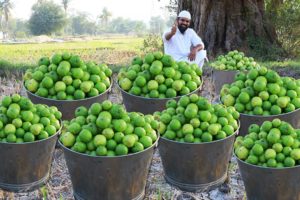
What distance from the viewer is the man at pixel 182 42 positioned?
7.58m

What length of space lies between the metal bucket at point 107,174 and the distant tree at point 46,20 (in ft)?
265

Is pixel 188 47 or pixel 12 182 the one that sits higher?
pixel 188 47

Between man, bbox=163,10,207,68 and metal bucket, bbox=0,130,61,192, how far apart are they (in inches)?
161

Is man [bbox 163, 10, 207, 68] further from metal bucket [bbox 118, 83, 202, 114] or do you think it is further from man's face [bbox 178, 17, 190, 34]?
metal bucket [bbox 118, 83, 202, 114]

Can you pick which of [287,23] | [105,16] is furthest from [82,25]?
[287,23]

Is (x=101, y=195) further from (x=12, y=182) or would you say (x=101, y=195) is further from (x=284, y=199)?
(x=284, y=199)

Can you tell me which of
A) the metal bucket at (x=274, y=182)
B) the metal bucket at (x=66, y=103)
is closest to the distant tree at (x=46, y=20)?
the metal bucket at (x=66, y=103)

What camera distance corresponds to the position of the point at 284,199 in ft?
11.2

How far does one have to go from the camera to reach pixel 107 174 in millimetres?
3320

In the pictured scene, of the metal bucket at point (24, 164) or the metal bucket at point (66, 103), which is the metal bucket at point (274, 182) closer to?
the metal bucket at point (24, 164)

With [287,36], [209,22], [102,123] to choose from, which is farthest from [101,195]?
[287,36]

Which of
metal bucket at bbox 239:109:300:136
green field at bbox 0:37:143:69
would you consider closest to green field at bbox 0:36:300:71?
green field at bbox 0:37:143:69

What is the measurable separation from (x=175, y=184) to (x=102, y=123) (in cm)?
90

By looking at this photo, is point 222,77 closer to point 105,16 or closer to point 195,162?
point 195,162
